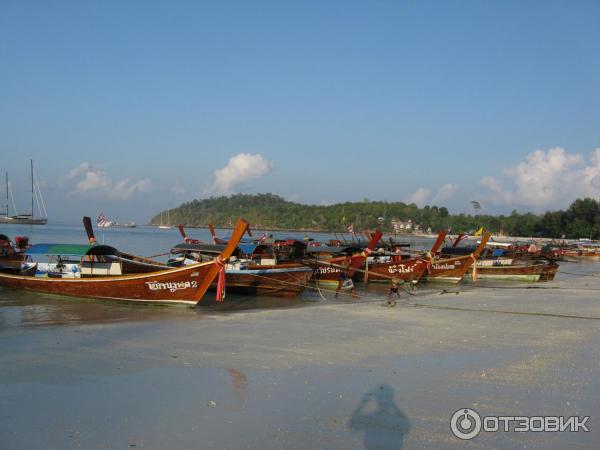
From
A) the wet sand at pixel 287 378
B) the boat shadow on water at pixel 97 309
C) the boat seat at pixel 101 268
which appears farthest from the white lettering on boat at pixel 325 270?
the wet sand at pixel 287 378

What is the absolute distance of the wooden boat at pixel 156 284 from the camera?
18.2 meters

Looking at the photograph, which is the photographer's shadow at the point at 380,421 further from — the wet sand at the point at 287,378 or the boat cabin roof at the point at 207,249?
the boat cabin roof at the point at 207,249

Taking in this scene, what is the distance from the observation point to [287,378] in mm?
9531

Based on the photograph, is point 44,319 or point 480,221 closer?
point 44,319

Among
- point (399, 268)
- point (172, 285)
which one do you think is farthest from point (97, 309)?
point (399, 268)

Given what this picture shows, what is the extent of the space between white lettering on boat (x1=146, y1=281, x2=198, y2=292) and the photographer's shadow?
10.6 meters

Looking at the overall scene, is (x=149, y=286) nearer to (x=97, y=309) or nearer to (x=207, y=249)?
(x=97, y=309)

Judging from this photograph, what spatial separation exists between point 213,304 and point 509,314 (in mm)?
9740

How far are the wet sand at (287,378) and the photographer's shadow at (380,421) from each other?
0.03 meters

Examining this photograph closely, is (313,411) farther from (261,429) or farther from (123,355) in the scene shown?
(123,355)

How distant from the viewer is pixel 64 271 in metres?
21.6

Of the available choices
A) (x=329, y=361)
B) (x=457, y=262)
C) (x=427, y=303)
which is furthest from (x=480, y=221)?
(x=329, y=361)

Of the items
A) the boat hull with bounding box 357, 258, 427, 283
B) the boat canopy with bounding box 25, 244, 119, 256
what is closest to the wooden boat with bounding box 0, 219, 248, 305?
the boat canopy with bounding box 25, 244, 119, 256

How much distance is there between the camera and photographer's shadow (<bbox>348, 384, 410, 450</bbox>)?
6902 mm
